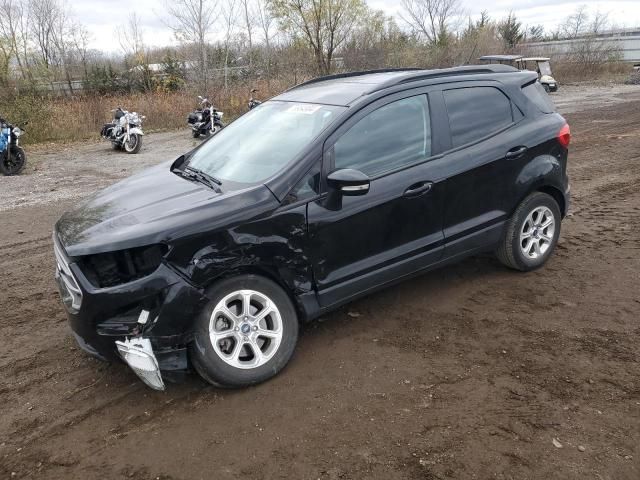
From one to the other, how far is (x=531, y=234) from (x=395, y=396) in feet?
7.50

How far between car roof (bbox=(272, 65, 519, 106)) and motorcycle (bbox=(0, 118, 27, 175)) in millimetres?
8753

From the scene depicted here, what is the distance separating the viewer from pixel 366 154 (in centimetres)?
379

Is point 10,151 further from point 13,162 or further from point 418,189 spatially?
point 418,189

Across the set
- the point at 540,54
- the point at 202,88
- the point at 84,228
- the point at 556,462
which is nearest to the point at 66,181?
the point at 84,228

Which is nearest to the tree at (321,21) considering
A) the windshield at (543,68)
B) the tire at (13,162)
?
the windshield at (543,68)

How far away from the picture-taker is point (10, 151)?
11.3 metres

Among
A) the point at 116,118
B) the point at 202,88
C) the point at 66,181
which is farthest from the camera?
the point at 202,88

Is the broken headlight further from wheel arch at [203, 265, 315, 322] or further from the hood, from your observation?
wheel arch at [203, 265, 315, 322]

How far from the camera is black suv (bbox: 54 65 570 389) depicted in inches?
122

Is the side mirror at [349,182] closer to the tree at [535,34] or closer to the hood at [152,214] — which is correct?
the hood at [152,214]

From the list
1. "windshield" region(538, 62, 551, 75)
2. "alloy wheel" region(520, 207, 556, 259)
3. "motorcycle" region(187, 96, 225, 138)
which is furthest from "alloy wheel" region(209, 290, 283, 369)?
"windshield" region(538, 62, 551, 75)

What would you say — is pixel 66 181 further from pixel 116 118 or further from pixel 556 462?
pixel 556 462

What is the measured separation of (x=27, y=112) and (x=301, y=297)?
15450 millimetres

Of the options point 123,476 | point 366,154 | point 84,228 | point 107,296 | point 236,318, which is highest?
point 366,154
